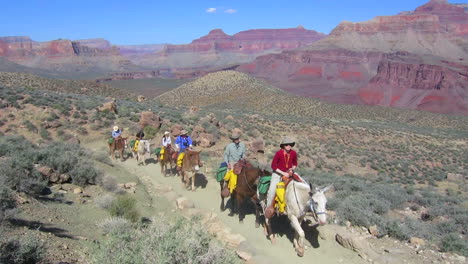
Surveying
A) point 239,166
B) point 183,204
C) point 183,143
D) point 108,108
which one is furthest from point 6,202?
point 108,108

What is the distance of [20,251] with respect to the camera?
423cm

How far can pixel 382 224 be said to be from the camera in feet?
27.0

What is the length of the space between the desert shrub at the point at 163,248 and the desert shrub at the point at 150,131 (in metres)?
17.1

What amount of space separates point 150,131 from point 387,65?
91.7m

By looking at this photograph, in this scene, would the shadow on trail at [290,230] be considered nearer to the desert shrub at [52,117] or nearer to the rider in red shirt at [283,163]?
the rider in red shirt at [283,163]

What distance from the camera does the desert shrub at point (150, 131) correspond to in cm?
2157

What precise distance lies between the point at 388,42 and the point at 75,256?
160 metres

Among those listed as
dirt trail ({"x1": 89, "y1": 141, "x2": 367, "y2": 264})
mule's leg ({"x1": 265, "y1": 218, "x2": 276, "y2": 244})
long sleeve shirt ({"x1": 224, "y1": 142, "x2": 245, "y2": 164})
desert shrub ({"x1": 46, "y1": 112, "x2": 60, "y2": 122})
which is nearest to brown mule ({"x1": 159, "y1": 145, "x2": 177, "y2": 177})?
dirt trail ({"x1": 89, "y1": 141, "x2": 367, "y2": 264})

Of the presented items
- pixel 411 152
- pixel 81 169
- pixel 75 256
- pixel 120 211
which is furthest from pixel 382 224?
pixel 411 152

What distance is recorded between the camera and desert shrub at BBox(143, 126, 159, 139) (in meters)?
21.6

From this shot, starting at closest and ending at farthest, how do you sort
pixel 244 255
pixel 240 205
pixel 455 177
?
pixel 244 255, pixel 240 205, pixel 455 177

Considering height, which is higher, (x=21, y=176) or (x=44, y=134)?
(x=21, y=176)

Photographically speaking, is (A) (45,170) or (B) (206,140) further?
(B) (206,140)

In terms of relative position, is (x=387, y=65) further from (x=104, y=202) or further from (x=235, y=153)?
(x=104, y=202)
